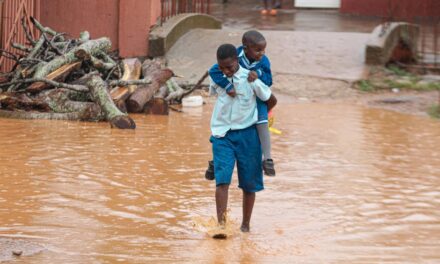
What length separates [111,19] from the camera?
56.2 ft

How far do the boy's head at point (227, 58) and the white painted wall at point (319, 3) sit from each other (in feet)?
58.8

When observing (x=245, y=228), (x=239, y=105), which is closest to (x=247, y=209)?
(x=245, y=228)

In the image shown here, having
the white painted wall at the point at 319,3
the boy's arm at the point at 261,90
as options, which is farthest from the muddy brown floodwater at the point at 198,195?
the white painted wall at the point at 319,3

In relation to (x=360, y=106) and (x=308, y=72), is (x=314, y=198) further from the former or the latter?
(x=308, y=72)

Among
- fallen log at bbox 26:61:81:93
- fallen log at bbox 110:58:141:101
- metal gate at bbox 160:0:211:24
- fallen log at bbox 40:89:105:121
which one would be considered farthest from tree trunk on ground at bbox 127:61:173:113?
metal gate at bbox 160:0:211:24

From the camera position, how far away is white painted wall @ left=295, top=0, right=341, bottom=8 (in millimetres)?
24484

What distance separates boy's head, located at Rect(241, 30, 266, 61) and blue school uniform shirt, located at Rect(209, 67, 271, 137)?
0.43 feet

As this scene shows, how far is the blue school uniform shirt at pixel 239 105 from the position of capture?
6918 mm

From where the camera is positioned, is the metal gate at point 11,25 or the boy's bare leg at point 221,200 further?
the metal gate at point 11,25

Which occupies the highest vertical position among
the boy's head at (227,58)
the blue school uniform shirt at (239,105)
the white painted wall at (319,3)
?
the white painted wall at (319,3)

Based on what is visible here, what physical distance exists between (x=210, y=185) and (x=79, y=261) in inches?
112

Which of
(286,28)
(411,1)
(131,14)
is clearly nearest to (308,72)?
(131,14)

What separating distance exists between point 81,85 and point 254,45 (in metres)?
6.35

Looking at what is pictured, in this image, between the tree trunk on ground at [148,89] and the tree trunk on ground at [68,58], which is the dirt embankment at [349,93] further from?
the tree trunk on ground at [68,58]
